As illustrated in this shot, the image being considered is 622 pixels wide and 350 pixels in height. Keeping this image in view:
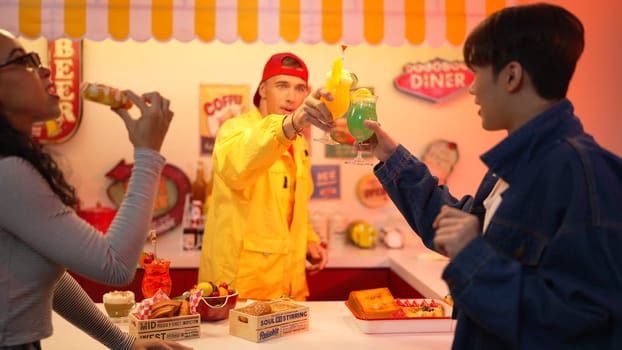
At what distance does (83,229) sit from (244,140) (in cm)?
130

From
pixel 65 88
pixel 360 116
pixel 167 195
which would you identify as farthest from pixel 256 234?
pixel 65 88

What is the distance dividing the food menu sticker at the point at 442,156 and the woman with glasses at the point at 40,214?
3.02 m

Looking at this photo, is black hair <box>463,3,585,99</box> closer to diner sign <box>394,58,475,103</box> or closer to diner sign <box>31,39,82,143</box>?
diner sign <box>394,58,475,103</box>

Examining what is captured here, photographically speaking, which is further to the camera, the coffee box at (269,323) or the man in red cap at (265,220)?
the man in red cap at (265,220)

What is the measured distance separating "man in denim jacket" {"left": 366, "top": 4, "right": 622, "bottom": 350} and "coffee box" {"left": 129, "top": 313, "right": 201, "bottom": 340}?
0.92m

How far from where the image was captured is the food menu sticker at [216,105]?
411cm

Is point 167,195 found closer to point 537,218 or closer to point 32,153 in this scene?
point 32,153

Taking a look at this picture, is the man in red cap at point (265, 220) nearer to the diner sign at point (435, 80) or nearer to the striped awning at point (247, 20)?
the striped awning at point (247, 20)

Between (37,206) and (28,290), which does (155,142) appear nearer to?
(37,206)

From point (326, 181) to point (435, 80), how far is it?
99cm

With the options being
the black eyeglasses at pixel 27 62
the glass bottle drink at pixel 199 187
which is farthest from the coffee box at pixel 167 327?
the glass bottle drink at pixel 199 187

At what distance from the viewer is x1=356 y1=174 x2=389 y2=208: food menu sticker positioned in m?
4.22

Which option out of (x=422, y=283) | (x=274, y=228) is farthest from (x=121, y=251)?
(x=422, y=283)

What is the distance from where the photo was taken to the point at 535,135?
4.19 feet
